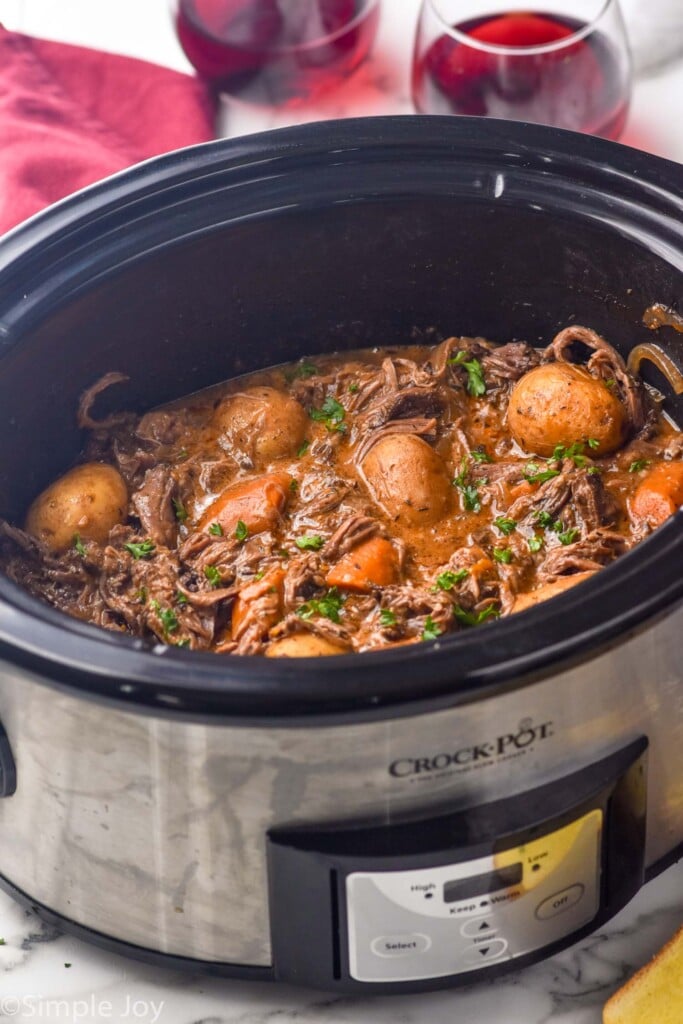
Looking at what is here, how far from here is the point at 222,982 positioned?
243 centimetres

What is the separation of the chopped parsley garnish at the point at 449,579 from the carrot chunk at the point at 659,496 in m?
0.39

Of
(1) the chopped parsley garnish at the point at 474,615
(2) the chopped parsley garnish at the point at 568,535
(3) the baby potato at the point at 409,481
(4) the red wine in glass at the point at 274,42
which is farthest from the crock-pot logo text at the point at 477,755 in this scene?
(4) the red wine in glass at the point at 274,42

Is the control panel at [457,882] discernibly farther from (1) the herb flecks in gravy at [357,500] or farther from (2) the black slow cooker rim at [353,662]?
(1) the herb flecks in gravy at [357,500]

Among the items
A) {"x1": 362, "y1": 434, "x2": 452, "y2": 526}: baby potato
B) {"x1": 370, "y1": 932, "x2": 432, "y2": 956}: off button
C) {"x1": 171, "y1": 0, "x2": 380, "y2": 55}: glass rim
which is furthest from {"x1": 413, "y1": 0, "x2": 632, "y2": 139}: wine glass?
{"x1": 370, "y1": 932, "x2": 432, "y2": 956}: off button

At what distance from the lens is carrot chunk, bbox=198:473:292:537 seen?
2.81 m

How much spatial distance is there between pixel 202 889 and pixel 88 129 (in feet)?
7.26

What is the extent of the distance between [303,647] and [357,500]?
57cm

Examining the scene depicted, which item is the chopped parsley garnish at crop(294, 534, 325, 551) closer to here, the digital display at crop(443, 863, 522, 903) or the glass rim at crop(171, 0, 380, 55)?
the digital display at crop(443, 863, 522, 903)

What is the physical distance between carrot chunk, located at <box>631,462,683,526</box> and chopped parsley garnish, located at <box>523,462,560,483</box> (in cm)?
16

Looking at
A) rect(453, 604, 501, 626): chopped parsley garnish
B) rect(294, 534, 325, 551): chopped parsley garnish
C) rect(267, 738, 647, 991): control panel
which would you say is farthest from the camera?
rect(294, 534, 325, 551): chopped parsley garnish

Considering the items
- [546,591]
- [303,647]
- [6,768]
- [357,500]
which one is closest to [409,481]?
[357,500]

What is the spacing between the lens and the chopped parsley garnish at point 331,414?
3078 mm

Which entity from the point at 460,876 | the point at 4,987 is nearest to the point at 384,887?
the point at 460,876

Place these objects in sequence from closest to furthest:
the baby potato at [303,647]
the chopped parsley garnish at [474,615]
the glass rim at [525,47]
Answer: the baby potato at [303,647]
the chopped parsley garnish at [474,615]
the glass rim at [525,47]
